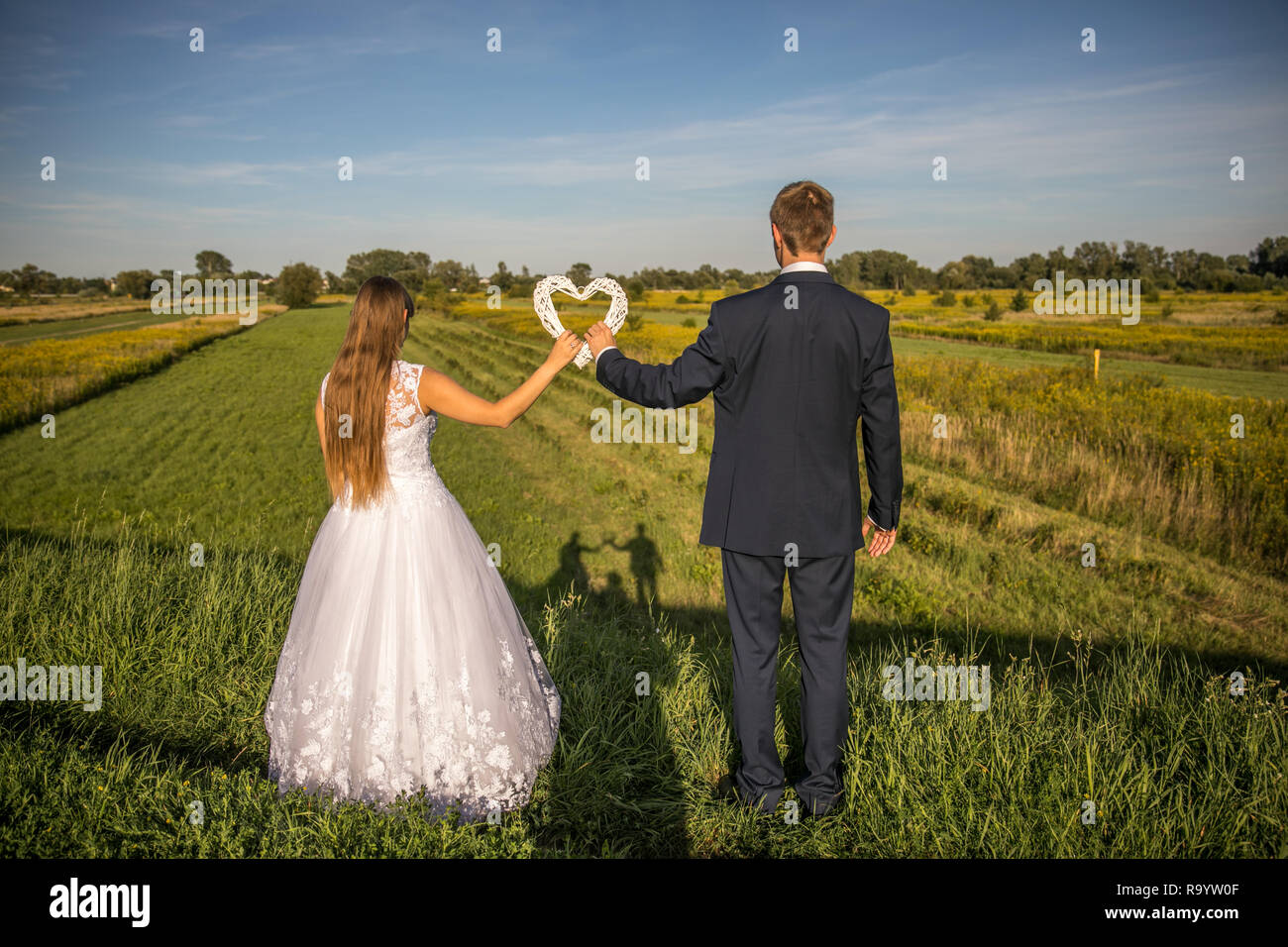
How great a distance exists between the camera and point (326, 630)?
3.37m

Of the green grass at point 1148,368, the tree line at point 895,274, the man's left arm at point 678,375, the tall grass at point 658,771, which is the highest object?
the tree line at point 895,274

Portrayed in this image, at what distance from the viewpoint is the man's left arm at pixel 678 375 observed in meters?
2.95

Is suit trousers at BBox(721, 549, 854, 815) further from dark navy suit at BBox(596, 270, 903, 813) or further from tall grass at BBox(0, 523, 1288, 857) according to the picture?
tall grass at BBox(0, 523, 1288, 857)

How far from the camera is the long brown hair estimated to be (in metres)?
3.22

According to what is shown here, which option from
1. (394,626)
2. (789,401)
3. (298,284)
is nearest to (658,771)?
(394,626)

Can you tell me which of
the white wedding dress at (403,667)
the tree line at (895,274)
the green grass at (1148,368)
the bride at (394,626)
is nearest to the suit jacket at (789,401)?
the bride at (394,626)

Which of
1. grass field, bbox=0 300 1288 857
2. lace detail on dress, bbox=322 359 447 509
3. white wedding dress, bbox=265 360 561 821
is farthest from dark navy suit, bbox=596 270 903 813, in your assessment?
white wedding dress, bbox=265 360 561 821

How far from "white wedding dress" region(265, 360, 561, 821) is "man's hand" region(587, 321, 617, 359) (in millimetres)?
798

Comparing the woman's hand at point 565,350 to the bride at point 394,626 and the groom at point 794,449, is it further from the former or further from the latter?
the groom at point 794,449

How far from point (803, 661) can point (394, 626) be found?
181 cm

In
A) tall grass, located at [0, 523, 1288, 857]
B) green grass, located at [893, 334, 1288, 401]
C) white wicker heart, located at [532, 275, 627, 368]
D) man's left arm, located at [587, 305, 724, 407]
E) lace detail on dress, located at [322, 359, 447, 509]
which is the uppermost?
green grass, located at [893, 334, 1288, 401]
